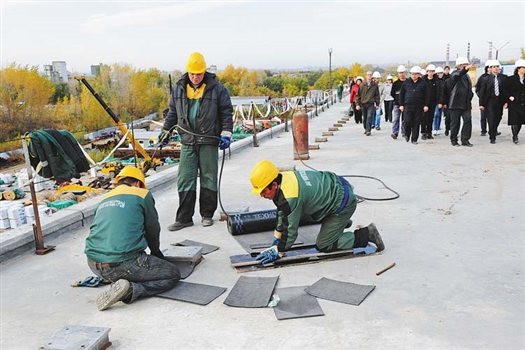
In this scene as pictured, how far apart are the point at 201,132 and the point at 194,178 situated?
590 mm

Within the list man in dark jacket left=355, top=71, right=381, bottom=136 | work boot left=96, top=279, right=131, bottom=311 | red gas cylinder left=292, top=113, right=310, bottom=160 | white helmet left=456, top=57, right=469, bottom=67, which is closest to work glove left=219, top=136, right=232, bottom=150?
work boot left=96, top=279, right=131, bottom=311

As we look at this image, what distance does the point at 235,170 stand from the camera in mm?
9578

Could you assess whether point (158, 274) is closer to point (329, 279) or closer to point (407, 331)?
point (329, 279)

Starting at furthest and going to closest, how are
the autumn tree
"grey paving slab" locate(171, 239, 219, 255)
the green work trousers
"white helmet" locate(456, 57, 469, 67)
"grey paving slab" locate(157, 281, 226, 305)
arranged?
the autumn tree, "white helmet" locate(456, 57, 469, 67), the green work trousers, "grey paving slab" locate(171, 239, 219, 255), "grey paving slab" locate(157, 281, 226, 305)

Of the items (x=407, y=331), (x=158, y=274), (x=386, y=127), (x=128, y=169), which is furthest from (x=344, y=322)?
(x=386, y=127)

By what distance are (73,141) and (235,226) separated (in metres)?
2.17

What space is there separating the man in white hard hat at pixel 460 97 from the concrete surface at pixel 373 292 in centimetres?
340

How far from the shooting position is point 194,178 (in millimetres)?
6160

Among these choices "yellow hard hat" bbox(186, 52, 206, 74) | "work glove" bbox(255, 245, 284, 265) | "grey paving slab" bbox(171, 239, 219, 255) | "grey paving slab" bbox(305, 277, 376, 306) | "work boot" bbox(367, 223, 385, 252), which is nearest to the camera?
"grey paving slab" bbox(305, 277, 376, 306)

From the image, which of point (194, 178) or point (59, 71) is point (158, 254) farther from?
point (59, 71)

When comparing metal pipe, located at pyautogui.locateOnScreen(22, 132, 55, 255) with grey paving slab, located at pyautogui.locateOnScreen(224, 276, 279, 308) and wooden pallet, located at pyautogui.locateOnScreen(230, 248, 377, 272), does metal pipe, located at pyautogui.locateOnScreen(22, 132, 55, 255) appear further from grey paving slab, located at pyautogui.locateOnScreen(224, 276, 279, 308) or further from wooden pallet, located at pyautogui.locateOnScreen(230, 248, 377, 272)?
grey paving slab, located at pyautogui.locateOnScreen(224, 276, 279, 308)

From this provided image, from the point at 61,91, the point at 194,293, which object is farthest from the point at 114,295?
the point at 61,91

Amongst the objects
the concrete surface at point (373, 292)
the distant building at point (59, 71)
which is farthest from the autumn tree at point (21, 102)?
the concrete surface at point (373, 292)

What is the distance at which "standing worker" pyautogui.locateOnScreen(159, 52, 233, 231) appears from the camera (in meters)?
5.99
